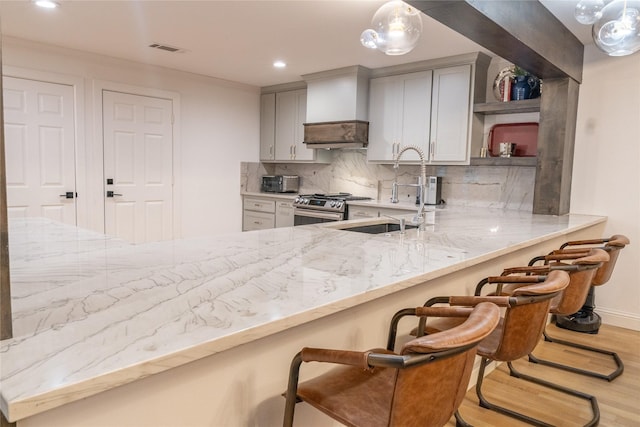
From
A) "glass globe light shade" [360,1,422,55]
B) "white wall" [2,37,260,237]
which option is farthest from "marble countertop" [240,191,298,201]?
"glass globe light shade" [360,1,422,55]

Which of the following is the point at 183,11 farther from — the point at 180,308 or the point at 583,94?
the point at 583,94

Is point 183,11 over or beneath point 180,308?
over

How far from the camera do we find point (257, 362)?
1214mm

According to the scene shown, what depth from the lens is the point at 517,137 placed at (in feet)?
13.6

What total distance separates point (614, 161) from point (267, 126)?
13.3 ft

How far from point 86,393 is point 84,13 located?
3415mm

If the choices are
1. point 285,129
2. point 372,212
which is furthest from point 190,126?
point 372,212

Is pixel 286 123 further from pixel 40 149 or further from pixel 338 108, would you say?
pixel 40 149

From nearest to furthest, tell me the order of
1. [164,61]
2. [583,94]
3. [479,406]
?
[479,406] → [583,94] → [164,61]

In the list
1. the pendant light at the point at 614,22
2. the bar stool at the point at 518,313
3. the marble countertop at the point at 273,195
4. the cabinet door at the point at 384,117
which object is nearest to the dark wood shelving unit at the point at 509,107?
the cabinet door at the point at 384,117

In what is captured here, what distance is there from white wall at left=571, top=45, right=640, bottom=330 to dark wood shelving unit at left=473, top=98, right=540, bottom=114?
46cm

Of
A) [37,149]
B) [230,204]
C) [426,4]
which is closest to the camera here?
[426,4]

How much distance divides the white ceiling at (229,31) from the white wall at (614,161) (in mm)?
426

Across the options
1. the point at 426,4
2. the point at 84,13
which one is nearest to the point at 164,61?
the point at 84,13
